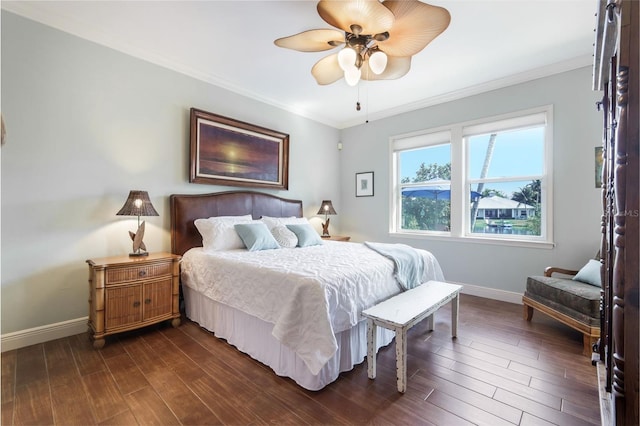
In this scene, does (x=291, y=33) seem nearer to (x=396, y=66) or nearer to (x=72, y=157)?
(x=396, y=66)

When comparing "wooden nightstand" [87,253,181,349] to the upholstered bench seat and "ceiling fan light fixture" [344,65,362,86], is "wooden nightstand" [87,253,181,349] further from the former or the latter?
the upholstered bench seat

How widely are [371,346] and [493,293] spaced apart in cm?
256

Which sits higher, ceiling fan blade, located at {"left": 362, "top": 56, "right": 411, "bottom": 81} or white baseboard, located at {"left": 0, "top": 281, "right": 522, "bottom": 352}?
ceiling fan blade, located at {"left": 362, "top": 56, "right": 411, "bottom": 81}

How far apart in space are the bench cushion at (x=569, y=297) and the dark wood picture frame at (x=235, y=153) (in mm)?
3327

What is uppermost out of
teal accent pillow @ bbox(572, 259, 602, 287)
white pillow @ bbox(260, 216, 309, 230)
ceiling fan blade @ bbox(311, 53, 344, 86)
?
ceiling fan blade @ bbox(311, 53, 344, 86)

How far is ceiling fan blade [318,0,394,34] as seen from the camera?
5.63 feet

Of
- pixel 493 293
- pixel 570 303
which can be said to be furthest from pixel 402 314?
pixel 493 293

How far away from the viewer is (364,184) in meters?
4.97

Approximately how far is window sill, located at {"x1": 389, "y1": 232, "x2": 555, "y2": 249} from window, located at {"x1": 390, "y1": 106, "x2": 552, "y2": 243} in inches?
1.3

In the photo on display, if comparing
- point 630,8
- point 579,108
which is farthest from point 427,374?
point 579,108

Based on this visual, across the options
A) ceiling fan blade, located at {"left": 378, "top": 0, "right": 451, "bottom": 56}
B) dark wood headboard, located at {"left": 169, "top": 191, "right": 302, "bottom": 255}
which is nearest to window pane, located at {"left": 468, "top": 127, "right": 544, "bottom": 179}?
ceiling fan blade, located at {"left": 378, "top": 0, "right": 451, "bottom": 56}

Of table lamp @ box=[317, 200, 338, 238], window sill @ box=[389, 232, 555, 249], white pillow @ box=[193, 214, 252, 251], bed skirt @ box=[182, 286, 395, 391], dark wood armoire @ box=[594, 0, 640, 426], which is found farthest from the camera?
table lamp @ box=[317, 200, 338, 238]

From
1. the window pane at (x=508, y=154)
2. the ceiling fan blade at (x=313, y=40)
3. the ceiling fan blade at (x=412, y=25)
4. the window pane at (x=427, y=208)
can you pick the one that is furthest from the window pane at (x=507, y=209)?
the ceiling fan blade at (x=313, y=40)

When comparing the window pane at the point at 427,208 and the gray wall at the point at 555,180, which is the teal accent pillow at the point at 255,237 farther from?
the window pane at the point at 427,208
